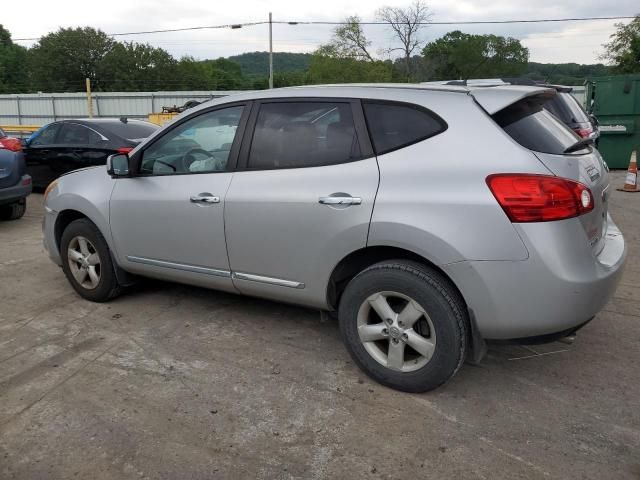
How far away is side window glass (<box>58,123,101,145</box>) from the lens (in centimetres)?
973

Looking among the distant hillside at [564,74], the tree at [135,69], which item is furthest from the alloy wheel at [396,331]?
the tree at [135,69]

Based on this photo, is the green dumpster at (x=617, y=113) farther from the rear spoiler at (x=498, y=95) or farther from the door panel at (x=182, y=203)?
the door panel at (x=182, y=203)

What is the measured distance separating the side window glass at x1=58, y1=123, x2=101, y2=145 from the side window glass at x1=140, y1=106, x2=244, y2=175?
20.2 ft

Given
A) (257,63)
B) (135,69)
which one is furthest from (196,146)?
(257,63)

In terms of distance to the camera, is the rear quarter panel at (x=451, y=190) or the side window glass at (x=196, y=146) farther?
the side window glass at (x=196, y=146)

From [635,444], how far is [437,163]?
1671 mm

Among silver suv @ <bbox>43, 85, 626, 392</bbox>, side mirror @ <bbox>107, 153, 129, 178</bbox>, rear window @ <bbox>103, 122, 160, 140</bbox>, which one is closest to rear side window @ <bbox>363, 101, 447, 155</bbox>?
silver suv @ <bbox>43, 85, 626, 392</bbox>

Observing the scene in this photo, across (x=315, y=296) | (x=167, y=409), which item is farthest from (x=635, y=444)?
(x=167, y=409)

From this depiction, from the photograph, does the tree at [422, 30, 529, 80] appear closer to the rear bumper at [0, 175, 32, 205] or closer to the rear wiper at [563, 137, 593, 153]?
the rear bumper at [0, 175, 32, 205]

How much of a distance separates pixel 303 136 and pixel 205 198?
31.8 inches

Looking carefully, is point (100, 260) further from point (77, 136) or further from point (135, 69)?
point (135, 69)

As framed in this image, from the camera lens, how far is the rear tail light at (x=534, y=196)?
2688mm

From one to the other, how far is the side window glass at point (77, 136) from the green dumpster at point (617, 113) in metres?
11.0

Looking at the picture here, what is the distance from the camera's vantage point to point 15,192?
7648 mm
